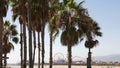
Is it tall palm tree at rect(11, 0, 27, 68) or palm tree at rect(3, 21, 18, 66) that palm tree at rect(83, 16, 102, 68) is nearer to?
tall palm tree at rect(11, 0, 27, 68)

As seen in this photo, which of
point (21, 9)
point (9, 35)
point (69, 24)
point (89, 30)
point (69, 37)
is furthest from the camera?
point (9, 35)

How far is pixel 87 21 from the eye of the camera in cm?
3350

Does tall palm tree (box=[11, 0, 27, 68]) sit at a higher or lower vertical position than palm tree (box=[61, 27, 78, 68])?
higher

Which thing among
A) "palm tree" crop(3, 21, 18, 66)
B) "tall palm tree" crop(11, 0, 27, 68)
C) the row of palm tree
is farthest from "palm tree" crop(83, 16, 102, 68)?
"palm tree" crop(3, 21, 18, 66)

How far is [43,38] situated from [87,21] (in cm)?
795

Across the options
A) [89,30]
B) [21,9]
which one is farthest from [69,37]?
[21,9]

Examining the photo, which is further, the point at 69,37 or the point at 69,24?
the point at 69,24

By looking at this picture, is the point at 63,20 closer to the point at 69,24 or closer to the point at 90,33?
the point at 69,24

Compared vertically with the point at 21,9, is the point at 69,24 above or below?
below

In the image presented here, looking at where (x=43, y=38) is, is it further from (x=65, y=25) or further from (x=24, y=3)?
(x=65, y=25)

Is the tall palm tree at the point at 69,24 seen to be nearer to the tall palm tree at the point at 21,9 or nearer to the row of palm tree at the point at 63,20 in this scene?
the row of palm tree at the point at 63,20

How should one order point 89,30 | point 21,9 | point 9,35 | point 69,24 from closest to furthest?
point 69,24
point 89,30
point 21,9
point 9,35

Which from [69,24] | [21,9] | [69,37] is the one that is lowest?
[69,37]

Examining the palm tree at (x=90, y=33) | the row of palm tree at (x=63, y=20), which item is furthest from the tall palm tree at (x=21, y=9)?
the palm tree at (x=90, y=33)
